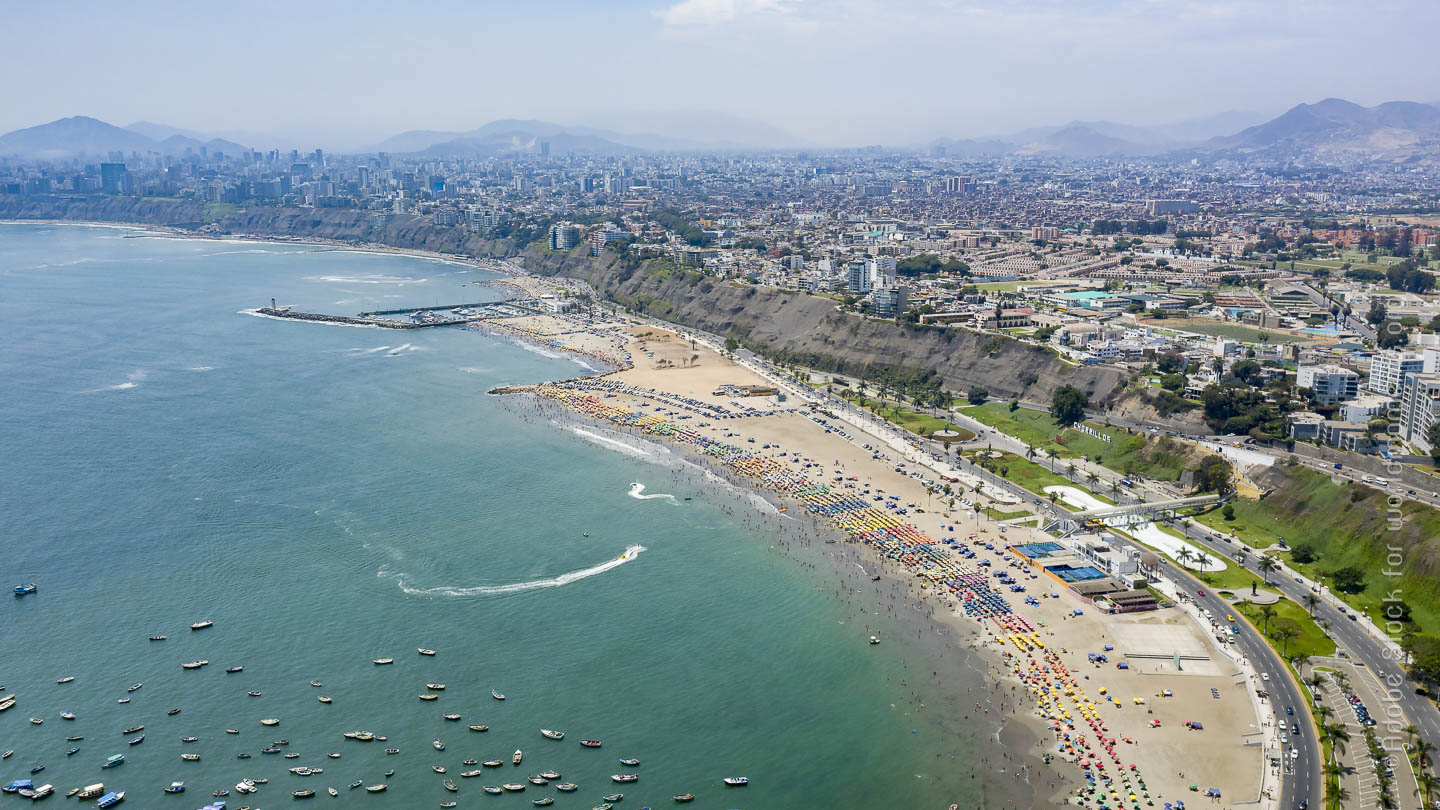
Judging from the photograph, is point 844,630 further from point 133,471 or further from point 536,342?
point 536,342

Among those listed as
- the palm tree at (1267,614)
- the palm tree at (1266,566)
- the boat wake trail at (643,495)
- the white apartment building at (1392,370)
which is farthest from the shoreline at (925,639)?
the white apartment building at (1392,370)

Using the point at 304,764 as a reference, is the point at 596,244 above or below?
above

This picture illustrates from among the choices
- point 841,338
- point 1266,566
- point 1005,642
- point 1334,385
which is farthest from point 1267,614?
point 841,338

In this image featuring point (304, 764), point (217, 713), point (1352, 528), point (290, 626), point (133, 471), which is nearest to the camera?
point (304, 764)

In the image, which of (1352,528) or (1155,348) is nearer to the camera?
(1352,528)

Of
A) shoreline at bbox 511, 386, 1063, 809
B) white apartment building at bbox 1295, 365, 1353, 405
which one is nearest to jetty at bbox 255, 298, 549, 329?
shoreline at bbox 511, 386, 1063, 809

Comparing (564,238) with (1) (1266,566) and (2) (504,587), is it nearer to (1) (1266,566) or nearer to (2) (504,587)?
(2) (504,587)

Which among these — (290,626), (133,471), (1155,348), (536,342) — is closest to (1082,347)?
(1155,348)

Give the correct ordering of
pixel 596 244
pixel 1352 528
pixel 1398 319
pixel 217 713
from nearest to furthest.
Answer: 1. pixel 217 713
2. pixel 1352 528
3. pixel 1398 319
4. pixel 596 244
